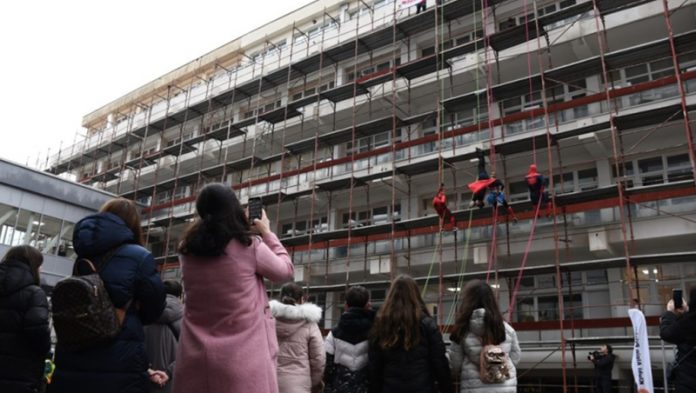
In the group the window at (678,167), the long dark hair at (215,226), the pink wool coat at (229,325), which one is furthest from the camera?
the window at (678,167)

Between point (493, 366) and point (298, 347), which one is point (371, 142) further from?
point (493, 366)

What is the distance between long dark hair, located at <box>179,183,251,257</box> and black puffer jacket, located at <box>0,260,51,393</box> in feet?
5.27

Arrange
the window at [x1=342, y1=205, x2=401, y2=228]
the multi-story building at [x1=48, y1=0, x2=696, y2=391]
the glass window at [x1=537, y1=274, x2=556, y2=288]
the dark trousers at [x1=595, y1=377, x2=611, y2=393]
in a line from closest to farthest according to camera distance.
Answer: the dark trousers at [x1=595, y1=377, x2=611, y2=393] < the multi-story building at [x1=48, y1=0, x2=696, y2=391] < the glass window at [x1=537, y1=274, x2=556, y2=288] < the window at [x1=342, y1=205, x2=401, y2=228]

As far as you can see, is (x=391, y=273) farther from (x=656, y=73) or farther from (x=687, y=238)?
(x=656, y=73)

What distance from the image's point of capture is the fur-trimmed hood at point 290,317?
4.43m

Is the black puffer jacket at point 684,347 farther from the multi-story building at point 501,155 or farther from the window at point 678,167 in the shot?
the window at point 678,167

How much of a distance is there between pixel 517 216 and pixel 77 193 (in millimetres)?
19722

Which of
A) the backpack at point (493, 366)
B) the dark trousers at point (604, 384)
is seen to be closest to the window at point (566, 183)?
the dark trousers at point (604, 384)

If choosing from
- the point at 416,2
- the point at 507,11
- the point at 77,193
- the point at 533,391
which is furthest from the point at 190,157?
the point at 533,391

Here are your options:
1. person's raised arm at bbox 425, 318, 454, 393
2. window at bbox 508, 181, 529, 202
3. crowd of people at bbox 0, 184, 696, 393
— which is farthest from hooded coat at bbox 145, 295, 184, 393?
window at bbox 508, 181, 529, 202

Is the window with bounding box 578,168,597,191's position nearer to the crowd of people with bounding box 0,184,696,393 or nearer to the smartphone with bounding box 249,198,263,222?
the crowd of people with bounding box 0,184,696,393

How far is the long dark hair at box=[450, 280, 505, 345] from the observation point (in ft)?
11.7

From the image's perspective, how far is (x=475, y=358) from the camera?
11.8 feet

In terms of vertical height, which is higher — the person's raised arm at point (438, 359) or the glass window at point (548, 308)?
the glass window at point (548, 308)
